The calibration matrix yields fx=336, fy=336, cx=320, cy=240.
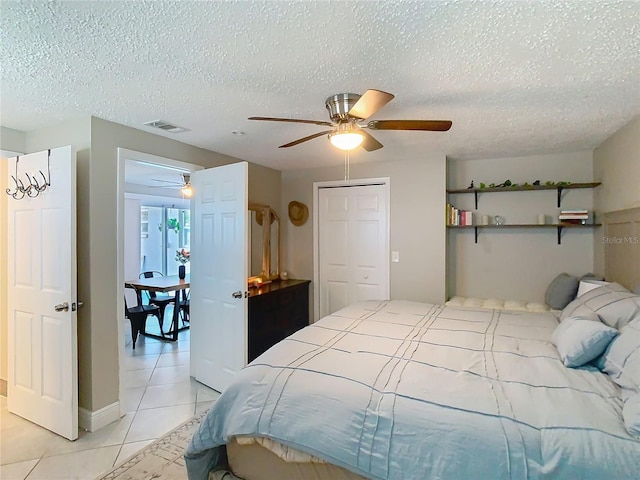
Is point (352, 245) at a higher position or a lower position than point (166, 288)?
higher

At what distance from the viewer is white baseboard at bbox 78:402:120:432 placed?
2.49 m

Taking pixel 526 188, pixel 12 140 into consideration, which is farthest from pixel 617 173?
pixel 12 140

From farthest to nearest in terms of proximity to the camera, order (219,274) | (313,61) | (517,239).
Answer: (517,239) → (219,274) → (313,61)

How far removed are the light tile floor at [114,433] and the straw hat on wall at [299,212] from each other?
2235mm

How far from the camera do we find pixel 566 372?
5.33 ft

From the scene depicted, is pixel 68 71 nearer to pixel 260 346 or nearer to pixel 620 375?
pixel 260 346

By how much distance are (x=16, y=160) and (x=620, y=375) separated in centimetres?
410

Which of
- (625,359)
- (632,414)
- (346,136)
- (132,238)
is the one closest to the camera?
(632,414)

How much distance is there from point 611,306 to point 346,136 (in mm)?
1869

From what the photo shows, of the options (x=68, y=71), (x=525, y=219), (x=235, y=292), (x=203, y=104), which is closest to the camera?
(x=68, y=71)

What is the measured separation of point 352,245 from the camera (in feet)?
14.3

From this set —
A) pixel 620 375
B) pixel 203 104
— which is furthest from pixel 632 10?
pixel 203 104

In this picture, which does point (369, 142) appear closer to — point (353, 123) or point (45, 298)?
point (353, 123)

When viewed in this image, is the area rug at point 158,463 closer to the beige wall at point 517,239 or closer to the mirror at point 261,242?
the mirror at point 261,242
